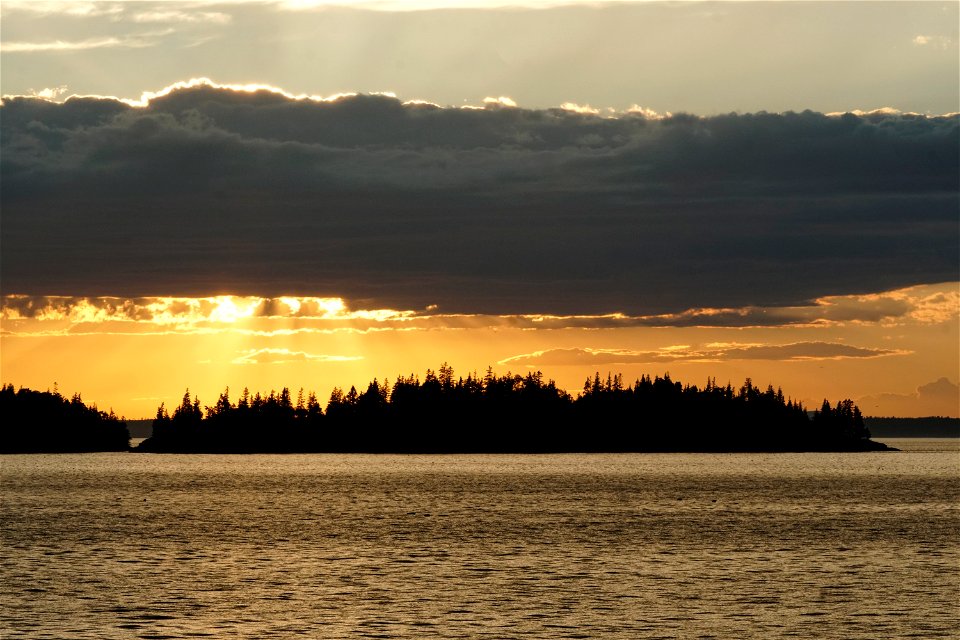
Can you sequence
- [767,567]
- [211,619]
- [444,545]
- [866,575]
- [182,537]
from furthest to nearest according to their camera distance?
[182,537], [444,545], [767,567], [866,575], [211,619]

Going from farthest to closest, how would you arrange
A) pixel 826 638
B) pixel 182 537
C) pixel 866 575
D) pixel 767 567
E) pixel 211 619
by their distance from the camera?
pixel 182 537
pixel 767 567
pixel 866 575
pixel 211 619
pixel 826 638

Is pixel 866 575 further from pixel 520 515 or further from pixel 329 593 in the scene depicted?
pixel 520 515

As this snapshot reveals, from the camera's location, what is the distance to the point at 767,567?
9694cm

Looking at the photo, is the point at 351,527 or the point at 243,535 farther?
the point at 351,527

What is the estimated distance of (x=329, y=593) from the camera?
80.8m

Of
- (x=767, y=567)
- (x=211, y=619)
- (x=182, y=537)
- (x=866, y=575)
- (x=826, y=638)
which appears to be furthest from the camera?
(x=182, y=537)

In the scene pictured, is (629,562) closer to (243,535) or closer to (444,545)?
(444,545)

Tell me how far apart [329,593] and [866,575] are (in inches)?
1453

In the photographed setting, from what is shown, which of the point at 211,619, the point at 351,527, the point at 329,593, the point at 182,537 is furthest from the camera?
the point at 351,527

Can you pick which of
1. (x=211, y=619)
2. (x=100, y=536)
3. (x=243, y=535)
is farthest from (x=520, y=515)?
(x=211, y=619)

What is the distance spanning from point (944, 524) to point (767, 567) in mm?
54252

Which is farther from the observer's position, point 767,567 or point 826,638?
point 767,567

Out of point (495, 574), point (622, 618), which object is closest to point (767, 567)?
point (495, 574)

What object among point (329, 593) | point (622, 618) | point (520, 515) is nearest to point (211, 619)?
point (329, 593)
